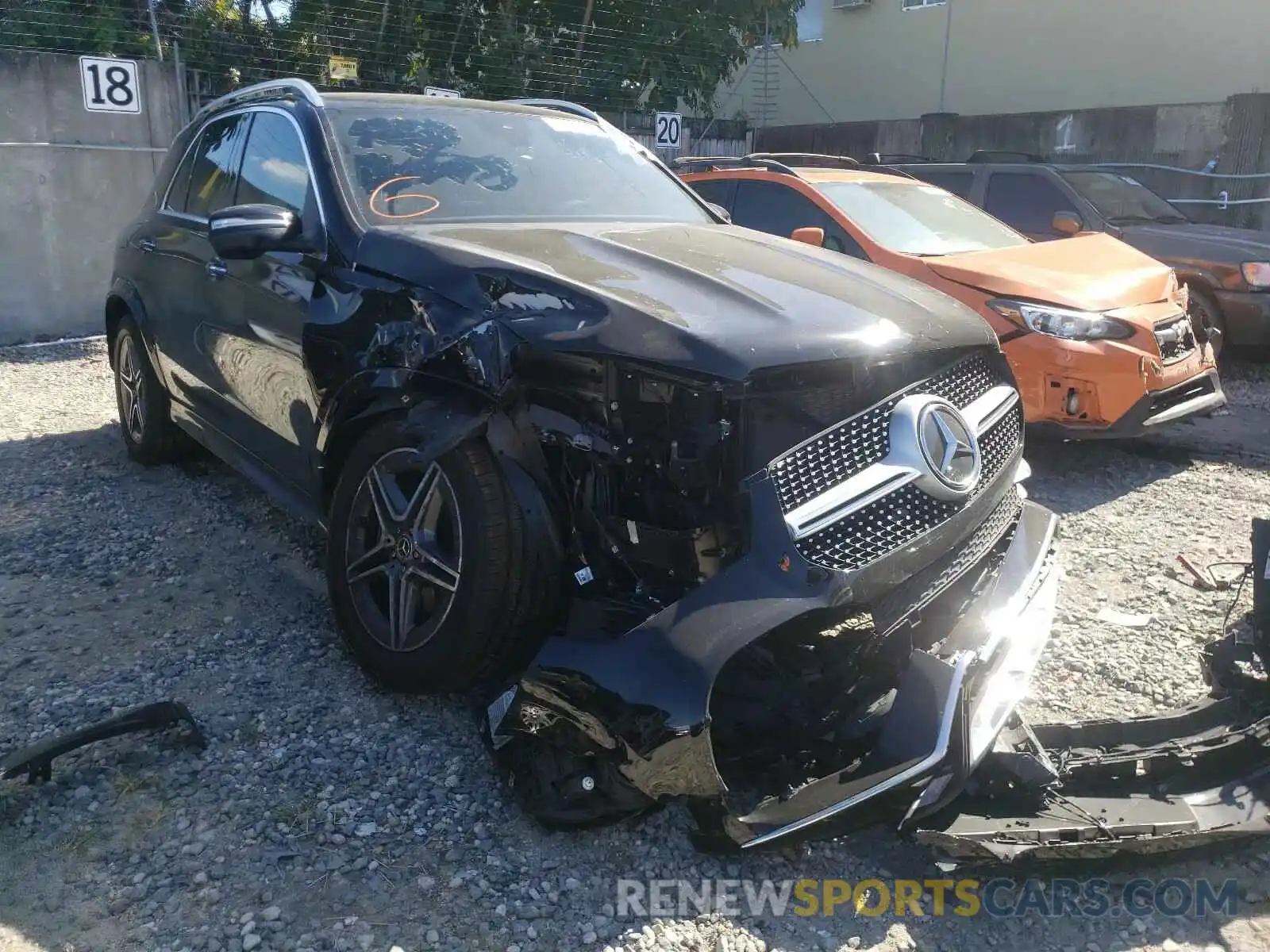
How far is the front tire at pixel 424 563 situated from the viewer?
2.76 metres

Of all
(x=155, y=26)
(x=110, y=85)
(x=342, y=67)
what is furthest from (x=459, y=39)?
(x=110, y=85)

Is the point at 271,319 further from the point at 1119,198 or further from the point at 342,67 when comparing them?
the point at 342,67

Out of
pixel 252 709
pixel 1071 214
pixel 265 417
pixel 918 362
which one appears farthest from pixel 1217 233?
pixel 252 709

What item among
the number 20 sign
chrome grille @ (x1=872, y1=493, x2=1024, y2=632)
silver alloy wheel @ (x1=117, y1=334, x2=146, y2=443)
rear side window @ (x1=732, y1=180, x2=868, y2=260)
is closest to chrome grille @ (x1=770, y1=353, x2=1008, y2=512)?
chrome grille @ (x1=872, y1=493, x2=1024, y2=632)

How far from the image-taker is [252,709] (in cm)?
323

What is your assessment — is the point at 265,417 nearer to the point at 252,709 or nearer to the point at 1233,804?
the point at 252,709

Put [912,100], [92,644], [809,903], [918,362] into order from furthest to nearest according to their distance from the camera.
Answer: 1. [912,100]
2. [92,644]
3. [918,362]
4. [809,903]

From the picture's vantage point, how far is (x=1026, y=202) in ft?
28.8

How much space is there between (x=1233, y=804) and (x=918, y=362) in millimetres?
1343

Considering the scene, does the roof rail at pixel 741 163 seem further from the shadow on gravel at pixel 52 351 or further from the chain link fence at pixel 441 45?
the shadow on gravel at pixel 52 351

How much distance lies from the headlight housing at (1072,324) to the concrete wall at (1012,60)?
11.0m

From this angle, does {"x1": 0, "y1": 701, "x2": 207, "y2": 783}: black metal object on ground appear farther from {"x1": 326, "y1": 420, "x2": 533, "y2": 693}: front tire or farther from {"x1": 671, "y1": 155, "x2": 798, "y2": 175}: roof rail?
{"x1": 671, "y1": 155, "x2": 798, "y2": 175}: roof rail

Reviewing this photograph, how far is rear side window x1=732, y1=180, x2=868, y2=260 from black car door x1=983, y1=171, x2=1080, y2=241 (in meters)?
2.54

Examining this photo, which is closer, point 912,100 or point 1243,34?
point 1243,34
